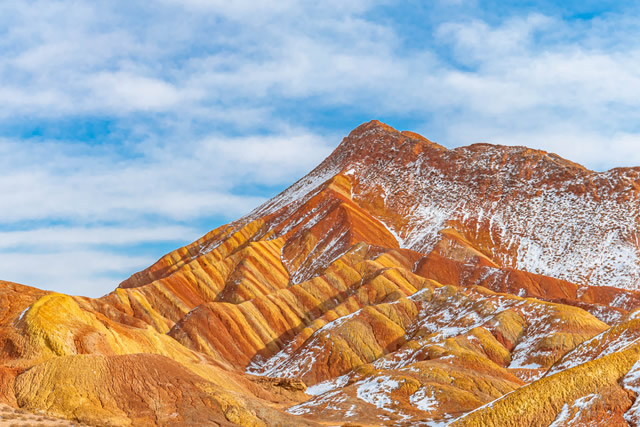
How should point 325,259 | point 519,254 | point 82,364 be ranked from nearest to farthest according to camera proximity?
point 82,364
point 325,259
point 519,254

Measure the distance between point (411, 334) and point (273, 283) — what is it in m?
39.4

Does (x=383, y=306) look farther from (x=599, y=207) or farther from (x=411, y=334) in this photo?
(x=599, y=207)

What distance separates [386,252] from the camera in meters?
122

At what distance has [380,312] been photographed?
9025 cm

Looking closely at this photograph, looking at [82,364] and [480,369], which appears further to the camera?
[480,369]

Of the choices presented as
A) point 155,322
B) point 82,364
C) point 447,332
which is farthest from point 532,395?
point 155,322

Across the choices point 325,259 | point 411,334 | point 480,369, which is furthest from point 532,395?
point 325,259

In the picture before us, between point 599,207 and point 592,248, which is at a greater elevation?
point 599,207

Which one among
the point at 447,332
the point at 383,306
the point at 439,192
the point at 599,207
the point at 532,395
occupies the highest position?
the point at 439,192

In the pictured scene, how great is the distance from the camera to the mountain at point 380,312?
34.1 m

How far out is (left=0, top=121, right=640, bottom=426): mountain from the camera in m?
34.1

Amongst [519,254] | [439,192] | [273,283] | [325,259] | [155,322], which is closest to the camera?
[155,322]

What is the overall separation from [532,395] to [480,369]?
41071 millimetres

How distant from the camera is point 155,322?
100938 mm
